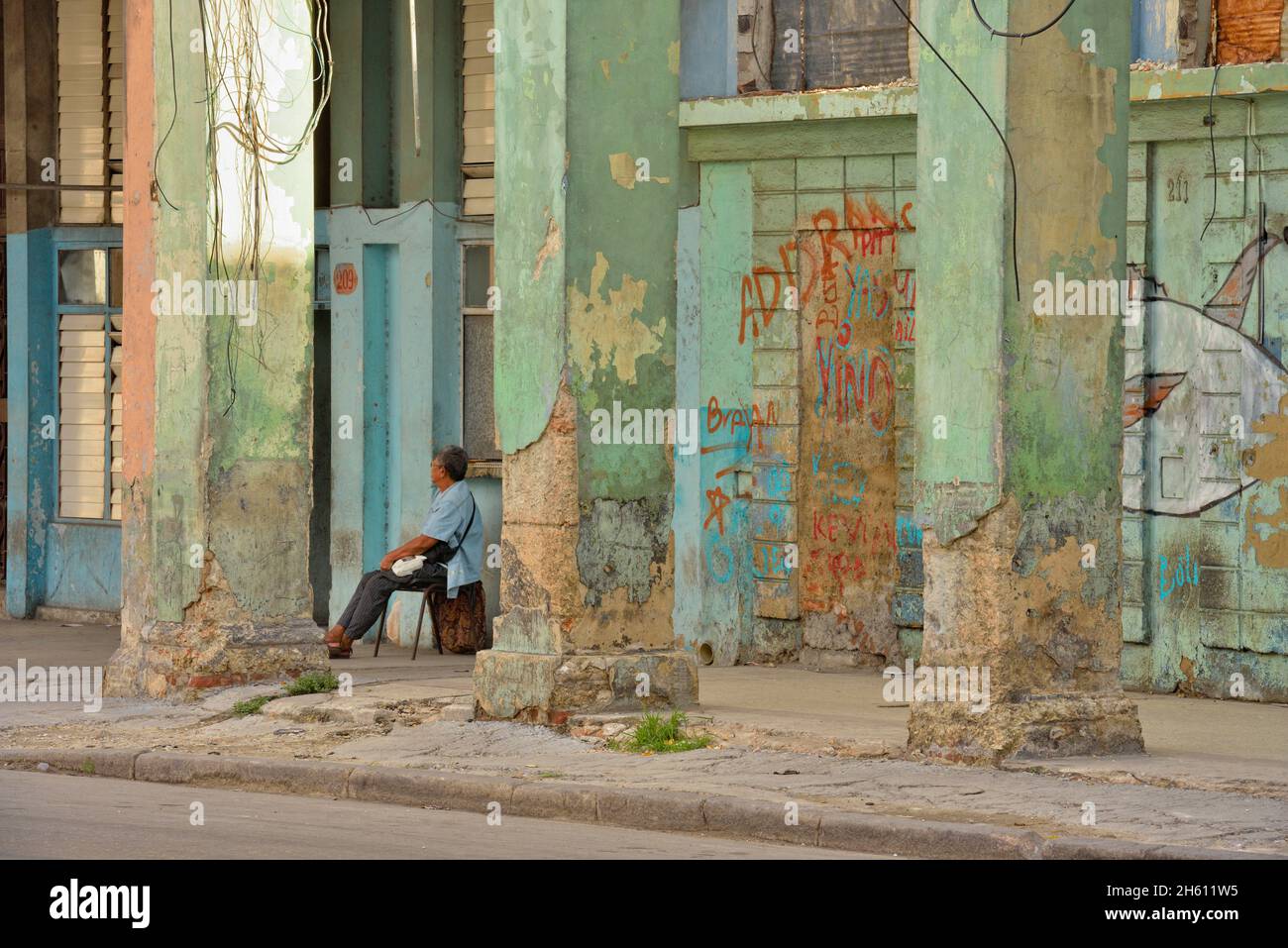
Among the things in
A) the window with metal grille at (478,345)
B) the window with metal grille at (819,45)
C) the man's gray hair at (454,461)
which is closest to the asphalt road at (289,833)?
the man's gray hair at (454,461)

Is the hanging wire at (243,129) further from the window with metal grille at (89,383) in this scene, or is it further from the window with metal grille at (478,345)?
the window with metal grille at (89,383)

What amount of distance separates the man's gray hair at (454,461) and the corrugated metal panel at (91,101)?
14.0 ft

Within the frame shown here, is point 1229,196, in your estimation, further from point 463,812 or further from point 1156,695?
point 463,812

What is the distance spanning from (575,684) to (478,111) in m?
6.12

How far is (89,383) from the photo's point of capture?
18062 millimetres

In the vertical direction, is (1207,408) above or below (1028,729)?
above

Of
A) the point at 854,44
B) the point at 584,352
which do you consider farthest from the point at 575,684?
the point at 854,44

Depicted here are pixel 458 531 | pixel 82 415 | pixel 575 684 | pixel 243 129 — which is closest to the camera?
pixel 575 684

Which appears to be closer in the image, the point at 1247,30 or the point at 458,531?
the point at 1247,30

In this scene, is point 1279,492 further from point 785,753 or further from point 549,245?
point 549,245

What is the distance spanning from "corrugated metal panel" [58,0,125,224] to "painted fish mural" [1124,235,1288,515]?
29.2 ft

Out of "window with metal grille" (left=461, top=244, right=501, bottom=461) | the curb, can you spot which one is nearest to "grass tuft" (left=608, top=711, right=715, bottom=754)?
the curb

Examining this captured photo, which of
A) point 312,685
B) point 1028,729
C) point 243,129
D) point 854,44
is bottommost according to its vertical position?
point 312,685

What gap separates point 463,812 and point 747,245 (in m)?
5.93
